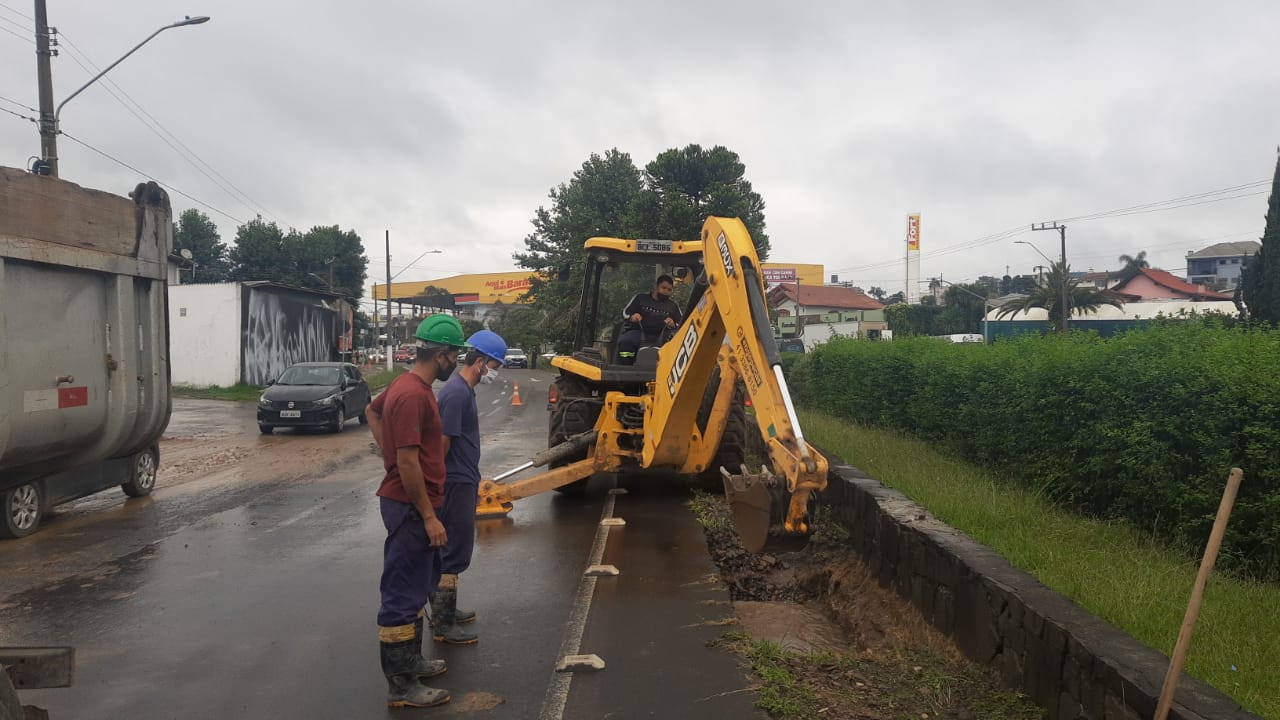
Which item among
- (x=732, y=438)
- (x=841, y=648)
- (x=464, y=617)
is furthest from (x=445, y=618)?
(x=732, y=438)

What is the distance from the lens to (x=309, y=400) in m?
18.0

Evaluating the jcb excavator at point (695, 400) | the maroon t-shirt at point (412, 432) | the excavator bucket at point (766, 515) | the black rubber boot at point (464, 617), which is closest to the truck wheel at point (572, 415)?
the jcb excavator at point (695, 400)

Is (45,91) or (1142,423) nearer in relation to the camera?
(1142,423)

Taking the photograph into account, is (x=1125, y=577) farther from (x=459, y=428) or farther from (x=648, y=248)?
(x=648, y=248)

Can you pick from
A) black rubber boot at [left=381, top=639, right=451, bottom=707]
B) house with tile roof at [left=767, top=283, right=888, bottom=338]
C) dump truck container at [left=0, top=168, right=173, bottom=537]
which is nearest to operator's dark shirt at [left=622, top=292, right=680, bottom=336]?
dump truck container at [left=0, top=168, right=173, bottom=537]

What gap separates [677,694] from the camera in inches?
178

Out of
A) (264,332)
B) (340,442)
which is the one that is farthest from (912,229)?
(340,442)

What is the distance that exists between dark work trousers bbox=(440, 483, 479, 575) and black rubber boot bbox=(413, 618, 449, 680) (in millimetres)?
603

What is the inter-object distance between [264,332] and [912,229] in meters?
86.8

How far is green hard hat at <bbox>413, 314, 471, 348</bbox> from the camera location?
4824 mm

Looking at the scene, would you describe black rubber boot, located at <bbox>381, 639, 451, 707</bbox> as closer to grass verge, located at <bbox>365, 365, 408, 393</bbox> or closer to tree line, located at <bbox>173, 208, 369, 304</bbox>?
grass verge, located at <bbox>365, 365, 408, 393</bbox>

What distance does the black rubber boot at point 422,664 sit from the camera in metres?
4.55

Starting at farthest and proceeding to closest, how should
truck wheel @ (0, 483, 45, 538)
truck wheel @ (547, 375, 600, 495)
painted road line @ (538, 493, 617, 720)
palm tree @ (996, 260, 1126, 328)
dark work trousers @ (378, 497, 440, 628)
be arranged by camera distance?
palm tree @ (996, 260, 1126, 328) < truck wheel @ (547, 375, 600, 495) < truck wheel @ (0, 483, 45, 538) < dark work trousers @ (378, 497, 440, 628) < painted road line @ (538, 493, 617, 720)

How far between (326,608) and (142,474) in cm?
589
